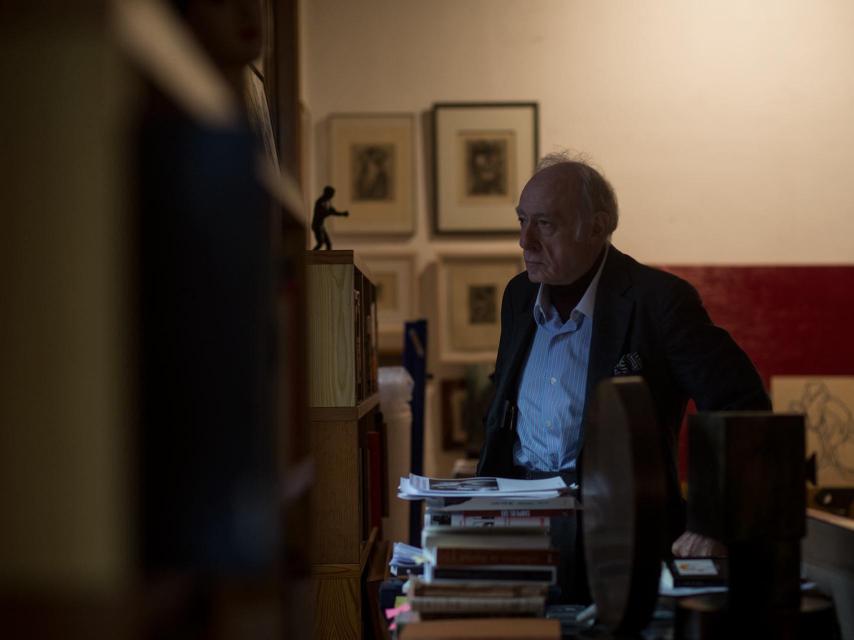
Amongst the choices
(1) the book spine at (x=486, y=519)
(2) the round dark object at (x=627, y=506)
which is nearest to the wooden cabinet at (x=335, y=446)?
A: (1) the book spine at (x=486, y=519)

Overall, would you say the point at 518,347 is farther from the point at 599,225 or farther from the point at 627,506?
the point at 627,506

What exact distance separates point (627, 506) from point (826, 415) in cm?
348

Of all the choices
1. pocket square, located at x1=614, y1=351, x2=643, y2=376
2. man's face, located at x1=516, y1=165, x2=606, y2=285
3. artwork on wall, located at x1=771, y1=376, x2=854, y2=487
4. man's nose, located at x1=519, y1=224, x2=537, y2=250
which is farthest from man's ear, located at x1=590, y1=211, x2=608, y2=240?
artwork on wall, located at x1=771, y1=376, x2=854, y2=487

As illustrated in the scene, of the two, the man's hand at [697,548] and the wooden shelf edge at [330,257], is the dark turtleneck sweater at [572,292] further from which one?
the man's hand at [697,548]

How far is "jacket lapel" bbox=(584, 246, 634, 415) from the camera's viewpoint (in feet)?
7.36

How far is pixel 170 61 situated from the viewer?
711 mm

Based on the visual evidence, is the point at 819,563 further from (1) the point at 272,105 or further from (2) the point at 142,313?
(1) the point at 272,105

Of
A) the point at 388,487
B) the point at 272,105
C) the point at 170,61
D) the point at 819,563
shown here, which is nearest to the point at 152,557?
the point at 170,61

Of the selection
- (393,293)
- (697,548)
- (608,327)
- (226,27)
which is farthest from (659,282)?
(393,293)

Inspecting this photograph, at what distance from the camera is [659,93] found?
4.43 meters

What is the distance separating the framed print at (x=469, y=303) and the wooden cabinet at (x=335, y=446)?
2.02 meters

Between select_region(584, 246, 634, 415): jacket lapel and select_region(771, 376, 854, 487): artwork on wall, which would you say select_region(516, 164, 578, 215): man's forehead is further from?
select_region(771, 376, 854, 487): artwork on wall

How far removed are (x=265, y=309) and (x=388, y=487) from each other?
248cm

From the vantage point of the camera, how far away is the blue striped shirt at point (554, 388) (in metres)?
2.26
